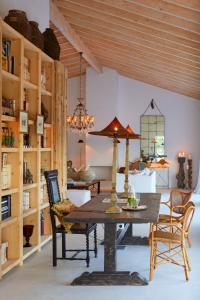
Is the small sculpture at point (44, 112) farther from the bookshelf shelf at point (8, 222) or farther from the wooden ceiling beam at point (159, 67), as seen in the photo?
the wooden ceiling beam at point (159, 67)

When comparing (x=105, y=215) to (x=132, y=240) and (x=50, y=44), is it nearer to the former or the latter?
(x=132, y=240)

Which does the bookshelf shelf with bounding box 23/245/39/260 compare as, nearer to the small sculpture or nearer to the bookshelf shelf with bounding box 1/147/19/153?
the bookshelf shelf with bounding box 1/147/19/153

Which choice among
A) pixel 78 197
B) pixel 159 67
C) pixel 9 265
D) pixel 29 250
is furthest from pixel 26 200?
pixel 159 67

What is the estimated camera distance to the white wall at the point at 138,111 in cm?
1389

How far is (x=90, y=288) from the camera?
405 centimetres

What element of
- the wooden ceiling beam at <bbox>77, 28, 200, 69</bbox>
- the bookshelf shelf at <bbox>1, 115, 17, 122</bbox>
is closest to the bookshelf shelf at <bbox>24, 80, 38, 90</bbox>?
the bookshelf shelf at <bbox>1, 115, 17, 122</bbox>

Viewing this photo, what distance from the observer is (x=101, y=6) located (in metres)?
6.77

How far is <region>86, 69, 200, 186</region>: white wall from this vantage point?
A: 13.9 m

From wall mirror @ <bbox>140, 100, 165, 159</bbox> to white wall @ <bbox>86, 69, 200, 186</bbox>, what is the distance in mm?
148

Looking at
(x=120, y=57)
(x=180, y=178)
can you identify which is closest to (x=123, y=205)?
(x=120, y=57)

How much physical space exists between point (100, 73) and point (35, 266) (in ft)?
32.5

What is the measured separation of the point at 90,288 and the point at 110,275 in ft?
0.93

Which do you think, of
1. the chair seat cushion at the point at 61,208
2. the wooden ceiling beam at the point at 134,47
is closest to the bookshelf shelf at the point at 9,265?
the chair seat cushion at the point at 61,208

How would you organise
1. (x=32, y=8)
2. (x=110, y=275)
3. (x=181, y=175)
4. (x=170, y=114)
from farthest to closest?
(x=170, y=114) → (x=181, y=175) → (x=32, y=8) → (x=110, y=275)
